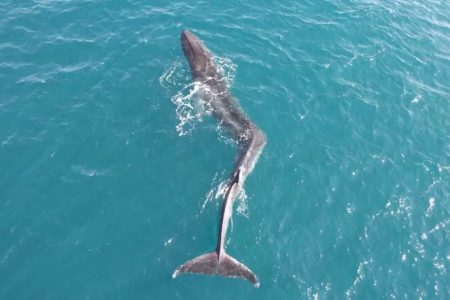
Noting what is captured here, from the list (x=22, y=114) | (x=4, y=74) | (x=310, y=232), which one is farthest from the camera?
(x=4, y=74)

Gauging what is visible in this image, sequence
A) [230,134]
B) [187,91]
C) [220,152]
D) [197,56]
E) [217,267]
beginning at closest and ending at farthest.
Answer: [217,267] < [220,152] < [230,134] < [187,91] < [197,56]

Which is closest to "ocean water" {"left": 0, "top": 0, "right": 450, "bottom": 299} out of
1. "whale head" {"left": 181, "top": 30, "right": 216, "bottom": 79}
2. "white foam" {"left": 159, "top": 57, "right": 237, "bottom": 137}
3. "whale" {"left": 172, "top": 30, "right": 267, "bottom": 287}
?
"white foam" {"left": 159, "top": 57, "right": 237, "bottom": 137}

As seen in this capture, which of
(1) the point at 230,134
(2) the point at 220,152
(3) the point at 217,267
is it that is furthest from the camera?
(1) the point at 230,134

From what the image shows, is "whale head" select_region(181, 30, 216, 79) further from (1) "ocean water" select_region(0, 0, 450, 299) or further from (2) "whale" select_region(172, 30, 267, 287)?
(1) "ocean water" select_region(0, 0, 450, 299)

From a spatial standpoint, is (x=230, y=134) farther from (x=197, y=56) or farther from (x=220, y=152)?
(x=197, y=56)

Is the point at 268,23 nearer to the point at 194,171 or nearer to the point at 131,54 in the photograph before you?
the point at 131,54

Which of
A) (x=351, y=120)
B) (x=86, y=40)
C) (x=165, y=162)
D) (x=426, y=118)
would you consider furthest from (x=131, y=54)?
(x=426, y=118)

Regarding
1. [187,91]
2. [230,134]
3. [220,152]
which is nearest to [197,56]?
[187,91]
